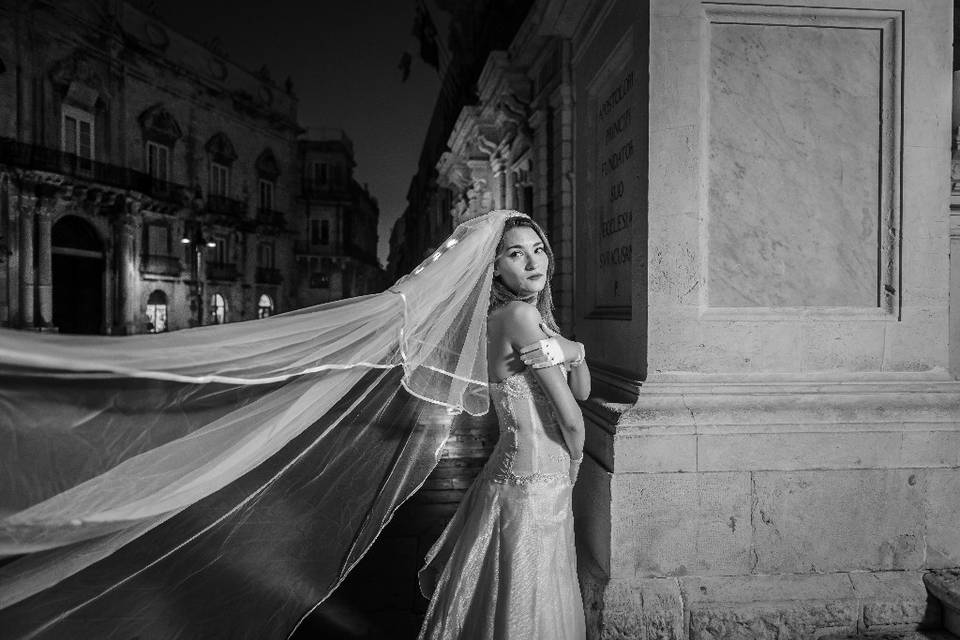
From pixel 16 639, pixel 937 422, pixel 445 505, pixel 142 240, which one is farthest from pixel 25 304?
pixel 937 422

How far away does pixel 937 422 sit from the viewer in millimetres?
2713

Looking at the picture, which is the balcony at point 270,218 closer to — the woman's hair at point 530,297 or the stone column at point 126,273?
the stone column at point 126,273

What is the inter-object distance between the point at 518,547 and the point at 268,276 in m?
31.9

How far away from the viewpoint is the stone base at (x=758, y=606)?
2.55 metres

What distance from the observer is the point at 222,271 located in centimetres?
2847

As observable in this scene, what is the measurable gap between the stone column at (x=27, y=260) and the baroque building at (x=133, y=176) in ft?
0.15

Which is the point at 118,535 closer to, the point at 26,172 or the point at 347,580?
the point at 347,580

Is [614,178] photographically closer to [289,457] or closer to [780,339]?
[780,339]

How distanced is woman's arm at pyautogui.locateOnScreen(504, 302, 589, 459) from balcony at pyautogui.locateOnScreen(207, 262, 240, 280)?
2918cm

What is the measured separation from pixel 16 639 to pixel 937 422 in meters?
3.82

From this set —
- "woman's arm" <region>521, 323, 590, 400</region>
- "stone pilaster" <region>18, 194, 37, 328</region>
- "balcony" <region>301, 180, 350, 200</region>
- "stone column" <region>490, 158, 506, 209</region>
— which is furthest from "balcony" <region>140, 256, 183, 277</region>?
"woman's arm" <region>521, 323, 590, 400</region>

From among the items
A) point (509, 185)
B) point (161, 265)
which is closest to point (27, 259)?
point (161, 265)

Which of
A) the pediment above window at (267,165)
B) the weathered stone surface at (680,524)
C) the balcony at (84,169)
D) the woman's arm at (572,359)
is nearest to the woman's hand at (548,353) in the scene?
the woman's arm at (572,359)

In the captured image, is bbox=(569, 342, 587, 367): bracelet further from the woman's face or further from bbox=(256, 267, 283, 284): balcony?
bbox=(256, 267, 283, 284): balcony
